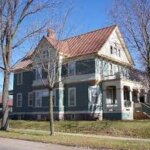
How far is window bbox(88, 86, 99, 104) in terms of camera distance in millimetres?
34797

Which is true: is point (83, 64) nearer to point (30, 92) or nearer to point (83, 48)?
point (83, 48)

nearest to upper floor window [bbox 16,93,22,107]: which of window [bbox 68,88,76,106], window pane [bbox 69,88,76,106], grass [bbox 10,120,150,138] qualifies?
window [bbox 68,88,76,106]

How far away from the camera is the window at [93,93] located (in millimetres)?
34797

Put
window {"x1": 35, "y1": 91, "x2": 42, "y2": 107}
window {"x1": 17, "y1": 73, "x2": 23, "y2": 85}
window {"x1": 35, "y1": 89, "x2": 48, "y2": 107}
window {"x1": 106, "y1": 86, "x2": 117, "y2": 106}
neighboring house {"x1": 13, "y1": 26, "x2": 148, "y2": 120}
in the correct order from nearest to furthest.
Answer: neighboring house {"x1": 13, "y1": 26, "x2": 148, "y2": 120}, window {"x1": 106, "y1": 86, "x2": 117, "y2": 106}, window {"x1": 35, "y1": 89, "x2": 48, "y2": 107}, window {"x1": 35, "y1": 91, "x2": 42, "y2": 107}, window {"x1": 17, "y1": 73, "x2": 23, "y2": 85}

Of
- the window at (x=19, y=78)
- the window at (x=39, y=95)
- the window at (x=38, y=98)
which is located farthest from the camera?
the window at (x=19, y=78)

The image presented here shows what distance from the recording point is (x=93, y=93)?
115 ft

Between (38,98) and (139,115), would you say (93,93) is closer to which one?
(139,115)

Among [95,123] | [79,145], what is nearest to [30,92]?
[95,123]

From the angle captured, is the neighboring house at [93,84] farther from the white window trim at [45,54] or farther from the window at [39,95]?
the white window trim at [45,54]

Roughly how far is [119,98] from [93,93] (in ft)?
9.51

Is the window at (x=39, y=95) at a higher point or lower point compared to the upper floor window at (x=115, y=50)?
lower

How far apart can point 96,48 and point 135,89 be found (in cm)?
730

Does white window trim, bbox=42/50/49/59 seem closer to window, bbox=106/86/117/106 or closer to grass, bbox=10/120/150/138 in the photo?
grass, bbox=10/120/150/138

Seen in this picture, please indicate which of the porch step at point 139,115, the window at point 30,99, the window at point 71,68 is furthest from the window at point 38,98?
the porch step at point 139,115
